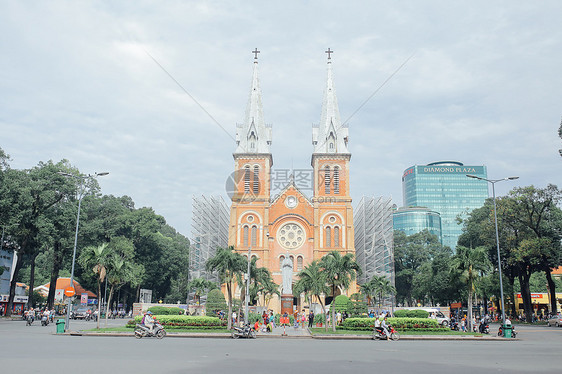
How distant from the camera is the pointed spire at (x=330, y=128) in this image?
203 feet

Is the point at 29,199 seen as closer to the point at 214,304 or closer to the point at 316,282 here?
the point at 214,304

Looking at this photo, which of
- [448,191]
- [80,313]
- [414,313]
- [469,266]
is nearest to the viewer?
[469,266]

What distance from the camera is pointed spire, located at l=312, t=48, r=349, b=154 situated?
61875mm

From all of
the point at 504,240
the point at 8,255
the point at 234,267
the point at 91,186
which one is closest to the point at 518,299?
the point at 504,240

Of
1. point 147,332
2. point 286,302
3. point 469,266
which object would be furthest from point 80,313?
point 469,266

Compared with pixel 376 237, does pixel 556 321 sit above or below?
below

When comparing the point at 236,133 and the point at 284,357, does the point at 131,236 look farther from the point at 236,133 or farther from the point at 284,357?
the point at 284,357

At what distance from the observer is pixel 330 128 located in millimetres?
62625

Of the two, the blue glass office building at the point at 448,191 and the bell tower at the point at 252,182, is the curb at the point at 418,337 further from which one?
the blue glass office building at the point at 448,191

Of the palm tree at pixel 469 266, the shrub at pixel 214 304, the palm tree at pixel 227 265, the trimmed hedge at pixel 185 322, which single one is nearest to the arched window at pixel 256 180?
the shrub at pixel 214 304

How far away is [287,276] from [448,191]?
4935 inches

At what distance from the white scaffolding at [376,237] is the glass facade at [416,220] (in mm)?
82992

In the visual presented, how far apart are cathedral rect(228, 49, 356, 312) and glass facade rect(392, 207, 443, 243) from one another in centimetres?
9074

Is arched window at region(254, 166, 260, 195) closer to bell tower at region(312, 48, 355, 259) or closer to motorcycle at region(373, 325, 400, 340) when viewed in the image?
bell tower at region(312, 48, 355, 259)
